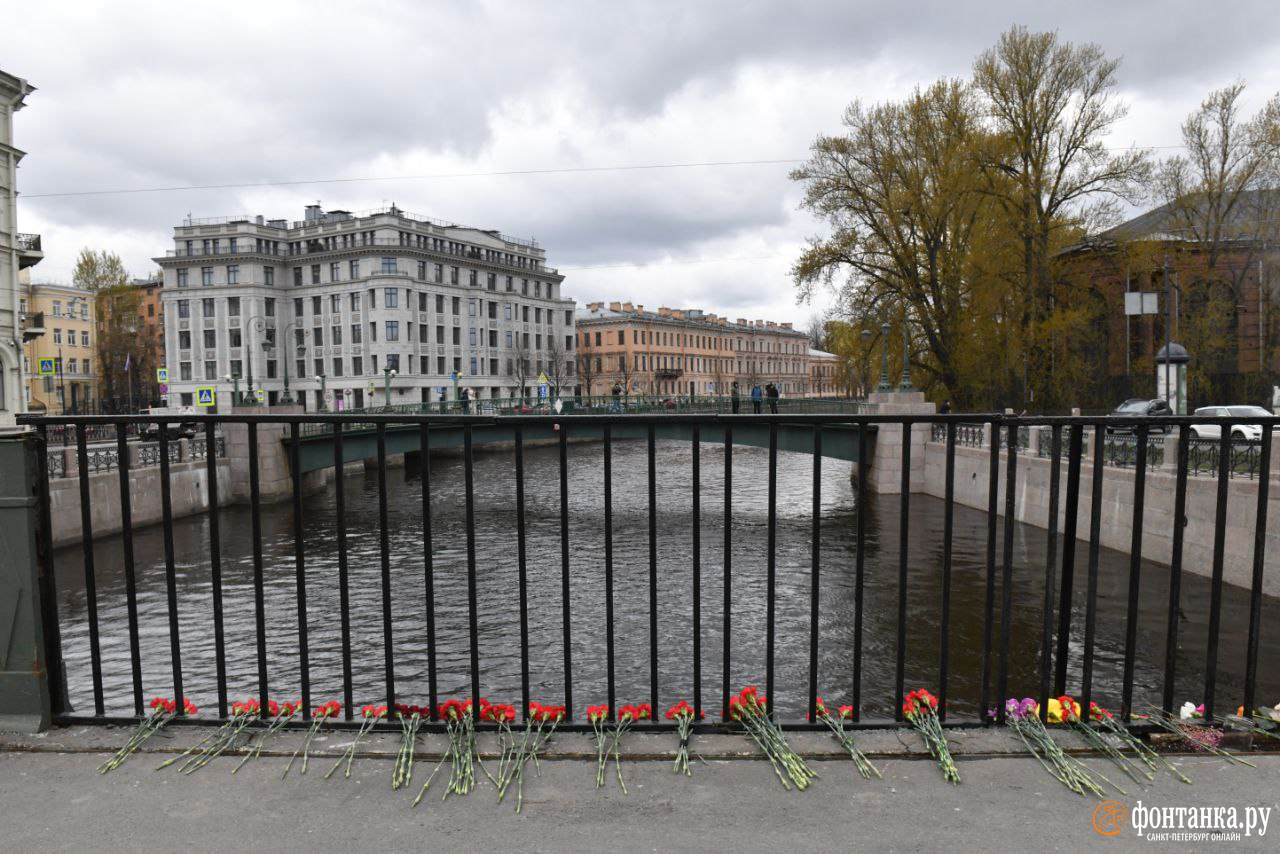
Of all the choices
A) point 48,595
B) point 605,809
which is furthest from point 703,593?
point 605,809

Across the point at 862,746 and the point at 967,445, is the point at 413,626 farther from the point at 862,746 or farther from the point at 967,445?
the point at 967,445

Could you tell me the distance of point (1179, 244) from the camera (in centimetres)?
3816

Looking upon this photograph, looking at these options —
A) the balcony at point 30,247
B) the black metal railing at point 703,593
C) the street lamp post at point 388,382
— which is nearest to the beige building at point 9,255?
the balcony at point 30,247

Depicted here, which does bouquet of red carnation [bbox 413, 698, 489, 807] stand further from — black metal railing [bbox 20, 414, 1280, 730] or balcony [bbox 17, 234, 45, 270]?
balcony [bbox 17, 234, 45, 270]

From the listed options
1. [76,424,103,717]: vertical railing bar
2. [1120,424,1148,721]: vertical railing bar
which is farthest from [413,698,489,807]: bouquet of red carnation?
[1120,424,1148,721]: vertical railing bar

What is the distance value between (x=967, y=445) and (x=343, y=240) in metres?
71.9

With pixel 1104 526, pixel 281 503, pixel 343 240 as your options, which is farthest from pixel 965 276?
pixel 343 240

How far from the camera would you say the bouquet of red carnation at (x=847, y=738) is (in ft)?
10.5

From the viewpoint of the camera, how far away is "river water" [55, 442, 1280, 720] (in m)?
11.0

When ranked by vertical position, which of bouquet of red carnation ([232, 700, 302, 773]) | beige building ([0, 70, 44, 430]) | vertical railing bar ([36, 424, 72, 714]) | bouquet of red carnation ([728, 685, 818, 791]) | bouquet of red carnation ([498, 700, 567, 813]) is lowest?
bouquet of red carnation ([232, 700, 302, 773])

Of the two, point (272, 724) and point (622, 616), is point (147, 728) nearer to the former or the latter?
point (272, 724)

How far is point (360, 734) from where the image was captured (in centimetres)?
354

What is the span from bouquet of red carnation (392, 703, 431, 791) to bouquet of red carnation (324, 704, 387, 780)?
8cm

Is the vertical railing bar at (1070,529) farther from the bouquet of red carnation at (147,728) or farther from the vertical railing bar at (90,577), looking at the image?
the vertical railing bar at (90,577)
